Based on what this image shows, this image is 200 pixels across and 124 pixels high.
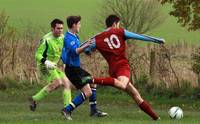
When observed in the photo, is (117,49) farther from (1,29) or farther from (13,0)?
(13,0)

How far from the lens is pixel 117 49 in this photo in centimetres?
1263

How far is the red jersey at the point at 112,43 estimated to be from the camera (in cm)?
1257

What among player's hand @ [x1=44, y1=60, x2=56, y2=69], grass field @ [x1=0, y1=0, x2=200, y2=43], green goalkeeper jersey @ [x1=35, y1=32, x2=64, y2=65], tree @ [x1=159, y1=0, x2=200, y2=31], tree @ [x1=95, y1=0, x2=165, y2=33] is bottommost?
player's hand @ [x1=44, y1=60, x2=56, y2=69]

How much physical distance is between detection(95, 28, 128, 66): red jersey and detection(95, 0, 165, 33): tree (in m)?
18.4

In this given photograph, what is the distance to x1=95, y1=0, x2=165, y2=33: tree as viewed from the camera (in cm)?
3195

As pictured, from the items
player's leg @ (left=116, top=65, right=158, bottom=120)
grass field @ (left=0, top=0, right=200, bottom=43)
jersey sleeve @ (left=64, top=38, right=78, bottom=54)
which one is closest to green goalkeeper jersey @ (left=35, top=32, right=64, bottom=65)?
jersey sleeve @ (left=64, top=38, right=78, bottom=54)

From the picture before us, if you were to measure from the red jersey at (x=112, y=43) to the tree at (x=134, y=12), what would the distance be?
1840 cm

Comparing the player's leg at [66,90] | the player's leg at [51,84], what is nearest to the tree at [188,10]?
the player's leg at [51,84]

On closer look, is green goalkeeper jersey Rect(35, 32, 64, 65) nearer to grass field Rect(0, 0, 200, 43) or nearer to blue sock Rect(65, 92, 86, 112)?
blue sock Rect(65, 92, 86, 112)

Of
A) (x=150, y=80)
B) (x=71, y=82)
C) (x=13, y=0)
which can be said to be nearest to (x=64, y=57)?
(x=71, y=82)

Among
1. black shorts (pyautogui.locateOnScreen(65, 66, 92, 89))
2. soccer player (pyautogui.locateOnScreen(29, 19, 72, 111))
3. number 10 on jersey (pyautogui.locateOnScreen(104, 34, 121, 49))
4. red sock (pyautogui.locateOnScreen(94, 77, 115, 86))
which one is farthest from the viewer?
soccer player (pyautogui.locateOnScreen(29, 19, 72, 111))

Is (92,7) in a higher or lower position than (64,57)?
higher

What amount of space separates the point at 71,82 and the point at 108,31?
156 cm

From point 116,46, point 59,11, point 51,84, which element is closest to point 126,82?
point 116,46
